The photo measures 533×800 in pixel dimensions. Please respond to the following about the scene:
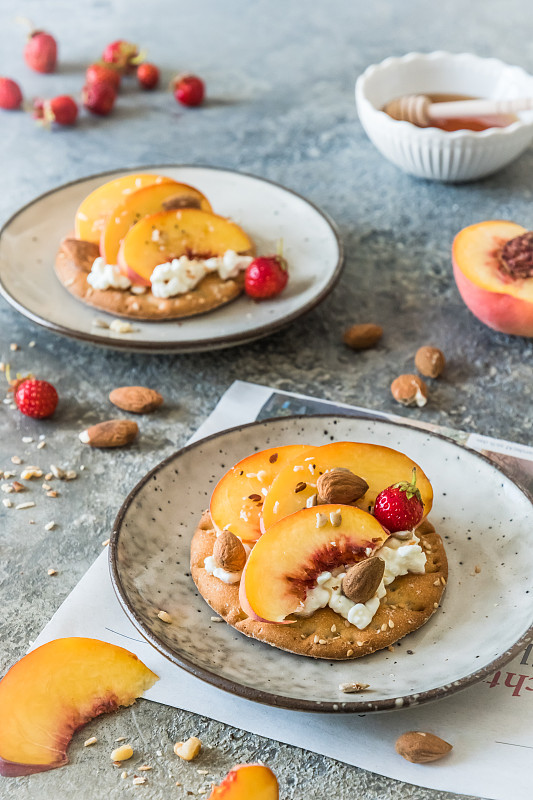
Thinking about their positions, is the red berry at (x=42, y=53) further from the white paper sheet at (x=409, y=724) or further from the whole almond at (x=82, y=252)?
the white paper sheet at (x=409, y=724)

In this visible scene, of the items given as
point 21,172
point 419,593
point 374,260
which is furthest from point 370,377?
point 21,172

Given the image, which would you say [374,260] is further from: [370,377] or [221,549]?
[221,549]

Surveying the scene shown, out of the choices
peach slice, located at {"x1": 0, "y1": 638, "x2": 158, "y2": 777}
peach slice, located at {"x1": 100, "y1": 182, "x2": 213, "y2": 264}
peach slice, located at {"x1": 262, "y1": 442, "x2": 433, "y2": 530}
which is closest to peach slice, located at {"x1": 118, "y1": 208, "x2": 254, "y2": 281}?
peach slice, located at {"x1": 100, "y1": 182, "x2": 213, "y2": 264}

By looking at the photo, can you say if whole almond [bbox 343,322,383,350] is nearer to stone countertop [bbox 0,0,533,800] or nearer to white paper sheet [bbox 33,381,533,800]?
stone countertop [bbox 0,0,533,800]

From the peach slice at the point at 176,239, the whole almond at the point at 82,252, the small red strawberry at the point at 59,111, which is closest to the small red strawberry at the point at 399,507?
the peach slice at the point at 176,239

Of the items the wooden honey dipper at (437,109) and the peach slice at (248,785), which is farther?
the wooden honey dipper at (437,109)

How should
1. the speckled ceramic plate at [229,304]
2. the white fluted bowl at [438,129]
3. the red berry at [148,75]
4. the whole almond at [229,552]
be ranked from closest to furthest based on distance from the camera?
1. the whole almond at [229,552]
2. the speckled ceramic plate at [229,304]
3. the white fluted bowl at [438,129]
4. the red berry at [148,75]

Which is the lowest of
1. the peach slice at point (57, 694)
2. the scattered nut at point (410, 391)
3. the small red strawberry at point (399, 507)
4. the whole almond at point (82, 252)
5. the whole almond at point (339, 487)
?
the scattered nut at point (410, 391)
